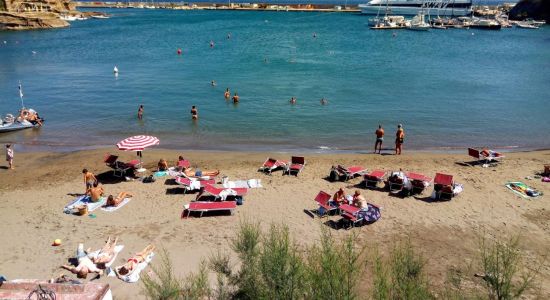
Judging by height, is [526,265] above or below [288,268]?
below

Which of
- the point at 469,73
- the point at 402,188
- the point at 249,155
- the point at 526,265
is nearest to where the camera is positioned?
the point at 526,265

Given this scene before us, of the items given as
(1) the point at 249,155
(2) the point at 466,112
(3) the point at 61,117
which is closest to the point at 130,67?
(3) the point at 61,117

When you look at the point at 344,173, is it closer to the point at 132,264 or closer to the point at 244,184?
the point at 244,184

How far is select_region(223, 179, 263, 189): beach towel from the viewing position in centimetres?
1596

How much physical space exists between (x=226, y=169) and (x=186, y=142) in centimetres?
606

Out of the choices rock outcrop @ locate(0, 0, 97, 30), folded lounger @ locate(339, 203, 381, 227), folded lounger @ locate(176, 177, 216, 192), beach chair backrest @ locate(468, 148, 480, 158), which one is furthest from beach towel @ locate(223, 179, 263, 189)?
rock outcrop @ locate(0, 0, 97, 30)

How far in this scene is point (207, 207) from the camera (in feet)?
45.2

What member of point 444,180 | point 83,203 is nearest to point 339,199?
point 444,180

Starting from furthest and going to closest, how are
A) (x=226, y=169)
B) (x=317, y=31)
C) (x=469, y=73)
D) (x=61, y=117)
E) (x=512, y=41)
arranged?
(x=317, y=31) → (x=512, y=41) → (x=469, y=73) → (x=61, y=117) → (x=226, y=169)

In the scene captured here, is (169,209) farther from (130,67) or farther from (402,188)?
(130,67)

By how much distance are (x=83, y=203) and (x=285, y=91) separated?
72.6 ft

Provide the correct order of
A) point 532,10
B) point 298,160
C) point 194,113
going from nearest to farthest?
point 298,160 < point 194,113 < point 532,10

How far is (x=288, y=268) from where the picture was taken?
809cm

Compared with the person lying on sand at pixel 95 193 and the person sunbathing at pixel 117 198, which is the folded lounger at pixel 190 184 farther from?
the person lying on sand at pixel 95 193
